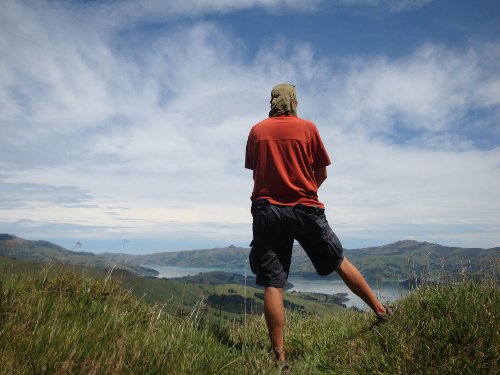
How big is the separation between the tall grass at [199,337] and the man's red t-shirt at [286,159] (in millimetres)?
1660

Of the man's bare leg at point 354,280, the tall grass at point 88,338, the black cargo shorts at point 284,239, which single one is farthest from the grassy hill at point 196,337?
the black cargo shorts at point 284,239

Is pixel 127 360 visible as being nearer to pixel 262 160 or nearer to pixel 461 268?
pixel 262 160

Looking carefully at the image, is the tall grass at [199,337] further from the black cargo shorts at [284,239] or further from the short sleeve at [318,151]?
the short sleeve at [318,151]

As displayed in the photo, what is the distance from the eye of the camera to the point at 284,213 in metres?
3.81

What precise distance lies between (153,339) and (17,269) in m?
2.64

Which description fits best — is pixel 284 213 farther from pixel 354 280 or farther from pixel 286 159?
pixel 354 280

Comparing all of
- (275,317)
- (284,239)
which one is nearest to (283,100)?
(284,239)

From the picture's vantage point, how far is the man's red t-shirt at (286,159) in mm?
3922

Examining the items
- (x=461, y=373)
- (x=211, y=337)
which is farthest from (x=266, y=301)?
(x=461, y=373)

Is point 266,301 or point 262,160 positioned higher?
point 262,160

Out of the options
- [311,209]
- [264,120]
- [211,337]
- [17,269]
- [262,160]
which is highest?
[264,120]

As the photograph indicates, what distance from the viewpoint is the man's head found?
427cm

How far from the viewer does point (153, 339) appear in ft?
9.67

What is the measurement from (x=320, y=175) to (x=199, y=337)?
7.71 feet
